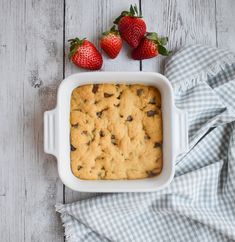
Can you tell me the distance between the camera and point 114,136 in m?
1.35

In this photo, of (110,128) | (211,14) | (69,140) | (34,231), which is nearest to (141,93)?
(110,128)

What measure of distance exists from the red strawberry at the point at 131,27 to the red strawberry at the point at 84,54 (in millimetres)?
106

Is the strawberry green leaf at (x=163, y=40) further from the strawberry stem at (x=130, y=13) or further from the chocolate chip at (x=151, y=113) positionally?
the chocolate chip at (x=151, y=113)

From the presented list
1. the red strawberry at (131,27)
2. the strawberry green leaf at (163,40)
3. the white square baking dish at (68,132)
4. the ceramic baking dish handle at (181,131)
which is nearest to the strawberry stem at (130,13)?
the red strawberry at (131,27)

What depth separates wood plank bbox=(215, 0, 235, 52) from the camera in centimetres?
150

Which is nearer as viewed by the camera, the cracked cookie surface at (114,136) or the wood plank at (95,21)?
the cracked cookie surface at (114,136)

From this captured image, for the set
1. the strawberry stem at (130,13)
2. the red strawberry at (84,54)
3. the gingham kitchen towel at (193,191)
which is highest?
the strawberry stem at (130,13)

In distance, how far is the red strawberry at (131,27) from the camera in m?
1.38

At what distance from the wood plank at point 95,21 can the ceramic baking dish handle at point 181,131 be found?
248 millimetres

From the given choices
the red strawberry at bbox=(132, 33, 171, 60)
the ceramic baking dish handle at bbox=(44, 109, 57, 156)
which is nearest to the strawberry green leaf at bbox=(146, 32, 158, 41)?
the red strawberry at bbox=(132, 33, 171, 60)

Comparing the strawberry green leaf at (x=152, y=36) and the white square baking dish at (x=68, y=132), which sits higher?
the strawberry green leaf at (x=152, y=36)

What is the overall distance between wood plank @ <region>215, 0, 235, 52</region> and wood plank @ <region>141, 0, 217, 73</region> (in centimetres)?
2

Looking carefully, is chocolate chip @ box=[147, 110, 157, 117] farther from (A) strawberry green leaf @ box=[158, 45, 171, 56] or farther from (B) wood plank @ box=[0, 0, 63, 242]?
(B) wood plank @ box=[0, 0, 63, 242]

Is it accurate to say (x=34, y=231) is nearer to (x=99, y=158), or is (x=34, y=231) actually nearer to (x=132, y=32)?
(x=99, y=158)
